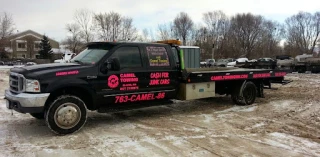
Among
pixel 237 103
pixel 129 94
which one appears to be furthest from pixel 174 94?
pixel 237 103

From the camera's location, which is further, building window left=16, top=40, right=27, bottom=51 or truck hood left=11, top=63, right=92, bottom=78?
building window left=16, top=40, right=27, bottom=51

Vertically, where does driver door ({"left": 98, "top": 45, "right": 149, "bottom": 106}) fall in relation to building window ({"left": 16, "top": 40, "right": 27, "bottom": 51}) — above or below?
below

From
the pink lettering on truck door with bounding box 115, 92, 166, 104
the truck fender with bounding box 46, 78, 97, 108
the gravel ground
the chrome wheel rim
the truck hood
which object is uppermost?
the truck hood

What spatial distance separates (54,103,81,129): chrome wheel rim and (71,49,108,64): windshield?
1.10 meters

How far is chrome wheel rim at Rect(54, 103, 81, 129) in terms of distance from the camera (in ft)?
20.3

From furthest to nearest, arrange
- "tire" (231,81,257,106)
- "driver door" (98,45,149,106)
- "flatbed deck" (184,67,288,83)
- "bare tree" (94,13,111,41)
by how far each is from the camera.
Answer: "bare tree" (94,13,111,41)
"tire" (231,81,257,106)
"flatbed deck" (184,67,288,83)
"driver door" (98,45,149,106)

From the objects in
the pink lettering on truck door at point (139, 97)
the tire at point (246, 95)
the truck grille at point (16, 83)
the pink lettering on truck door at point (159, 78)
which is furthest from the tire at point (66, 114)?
the tire at point (246, 95)

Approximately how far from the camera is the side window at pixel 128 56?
7074 mm

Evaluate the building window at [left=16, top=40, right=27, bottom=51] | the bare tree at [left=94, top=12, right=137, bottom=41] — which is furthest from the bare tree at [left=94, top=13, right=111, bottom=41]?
the building window at [left=16, top=40, right=27, bottom=51]

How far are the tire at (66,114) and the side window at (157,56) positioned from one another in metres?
2.05

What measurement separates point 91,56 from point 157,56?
1631 millimetres

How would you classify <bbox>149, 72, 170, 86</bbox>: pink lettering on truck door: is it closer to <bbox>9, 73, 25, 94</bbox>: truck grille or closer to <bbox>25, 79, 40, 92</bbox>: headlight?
<bbox>25, 79, 40, 92</bbox>: headlight

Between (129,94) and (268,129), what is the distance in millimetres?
3113

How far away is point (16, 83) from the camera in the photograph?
20.7ft
